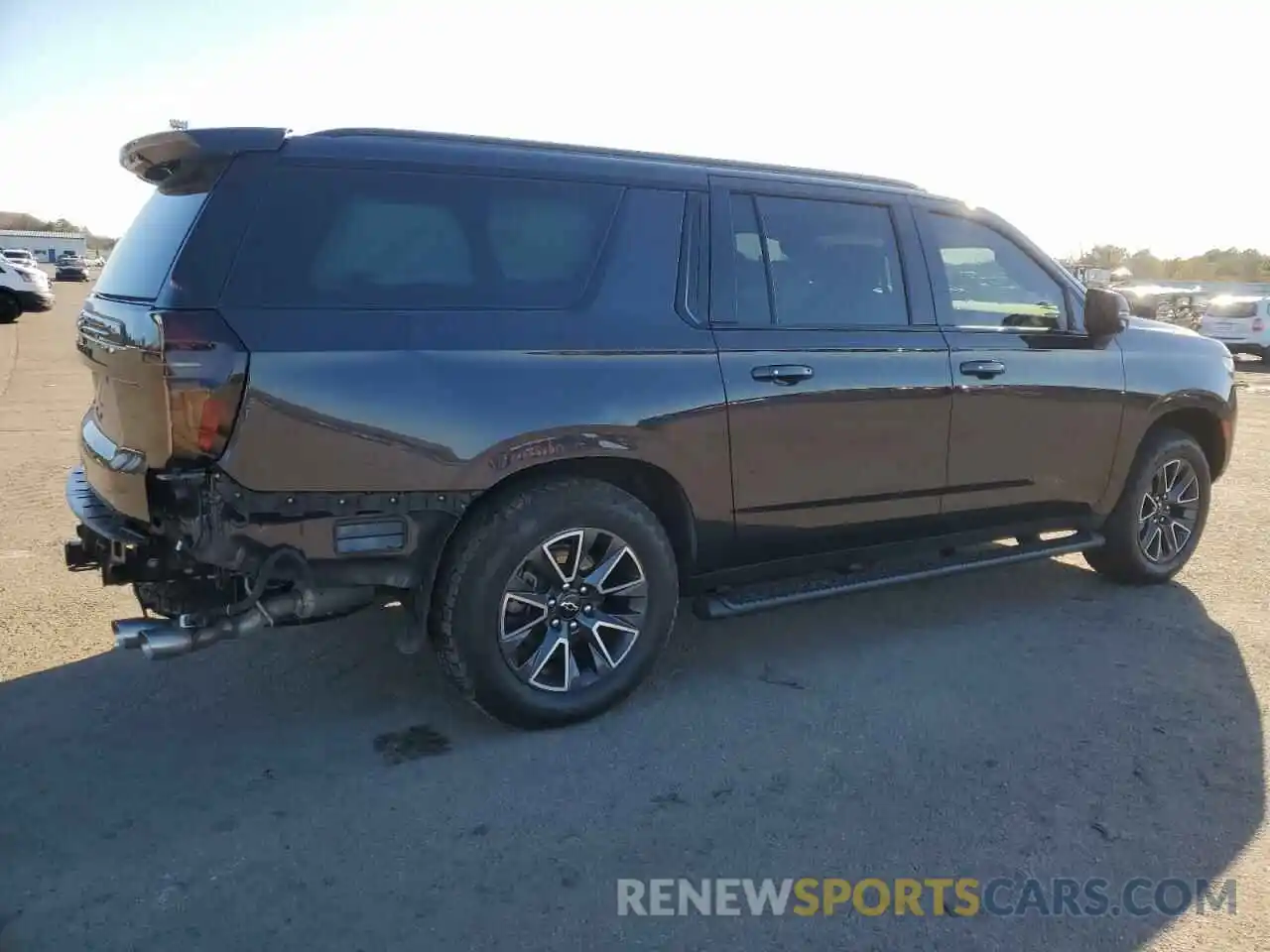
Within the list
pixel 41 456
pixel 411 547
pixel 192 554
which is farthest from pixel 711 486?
pixel 41 456

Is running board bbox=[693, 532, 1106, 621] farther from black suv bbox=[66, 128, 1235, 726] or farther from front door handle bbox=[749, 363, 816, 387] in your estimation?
front door handle bbox=[749, 363, 816, 387]

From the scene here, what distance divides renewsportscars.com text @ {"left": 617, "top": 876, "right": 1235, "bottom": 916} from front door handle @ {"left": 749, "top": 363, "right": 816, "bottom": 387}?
73.7 inches

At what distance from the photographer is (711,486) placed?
12.8ft

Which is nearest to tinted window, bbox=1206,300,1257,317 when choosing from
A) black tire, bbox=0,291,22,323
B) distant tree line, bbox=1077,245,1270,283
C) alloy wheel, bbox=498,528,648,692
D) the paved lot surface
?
the paved lot surface

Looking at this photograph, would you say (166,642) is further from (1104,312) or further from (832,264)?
(1104,312)

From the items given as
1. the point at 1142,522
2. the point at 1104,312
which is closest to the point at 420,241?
the point at 1104,312

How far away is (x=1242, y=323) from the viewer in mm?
20766

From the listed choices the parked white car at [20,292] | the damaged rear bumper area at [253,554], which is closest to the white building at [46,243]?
the parked white car at [20,292]

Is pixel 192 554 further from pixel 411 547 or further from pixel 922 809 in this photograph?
pixel 922 809

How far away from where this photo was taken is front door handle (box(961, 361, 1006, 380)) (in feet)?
14.9

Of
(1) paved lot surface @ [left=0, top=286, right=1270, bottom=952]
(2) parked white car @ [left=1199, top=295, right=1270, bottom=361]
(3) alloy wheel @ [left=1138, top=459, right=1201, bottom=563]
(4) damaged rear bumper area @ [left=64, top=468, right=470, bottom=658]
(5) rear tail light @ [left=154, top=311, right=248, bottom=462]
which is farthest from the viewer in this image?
(2) parked white car @ [left=1199, top=295, right=1270, bottom=361]

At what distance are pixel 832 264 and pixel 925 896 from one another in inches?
101

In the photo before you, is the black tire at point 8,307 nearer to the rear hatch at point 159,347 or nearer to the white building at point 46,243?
the rear hatch at point 159,347

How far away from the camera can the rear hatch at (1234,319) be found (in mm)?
20625
